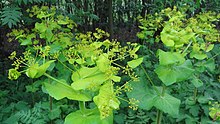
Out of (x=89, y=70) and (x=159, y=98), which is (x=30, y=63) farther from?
(x=159, y=98)

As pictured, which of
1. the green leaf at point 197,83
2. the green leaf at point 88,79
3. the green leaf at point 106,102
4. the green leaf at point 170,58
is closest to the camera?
the green leaf at point 106,102

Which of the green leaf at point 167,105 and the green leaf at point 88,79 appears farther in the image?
the green leaf at point 167,105

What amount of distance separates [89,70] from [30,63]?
0.83 feet

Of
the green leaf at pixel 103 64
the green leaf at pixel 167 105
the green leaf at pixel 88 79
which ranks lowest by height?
the green leaf at pixel 167 105

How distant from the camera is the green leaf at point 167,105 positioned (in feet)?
5.54

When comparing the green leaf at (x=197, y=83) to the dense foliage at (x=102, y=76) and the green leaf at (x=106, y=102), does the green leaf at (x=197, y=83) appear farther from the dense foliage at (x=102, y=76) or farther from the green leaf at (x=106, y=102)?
the green leaf at (x=106, y=102)

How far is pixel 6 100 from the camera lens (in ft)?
8.80

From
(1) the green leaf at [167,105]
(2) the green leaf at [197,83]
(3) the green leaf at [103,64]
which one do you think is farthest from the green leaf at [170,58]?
(2) the green leaf at [197,83]

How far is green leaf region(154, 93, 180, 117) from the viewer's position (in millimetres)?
1688

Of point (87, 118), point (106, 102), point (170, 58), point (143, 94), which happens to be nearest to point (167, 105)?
point (143, 94)

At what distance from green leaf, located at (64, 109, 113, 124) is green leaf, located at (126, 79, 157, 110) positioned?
1.25 feet

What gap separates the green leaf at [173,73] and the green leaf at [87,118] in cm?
45

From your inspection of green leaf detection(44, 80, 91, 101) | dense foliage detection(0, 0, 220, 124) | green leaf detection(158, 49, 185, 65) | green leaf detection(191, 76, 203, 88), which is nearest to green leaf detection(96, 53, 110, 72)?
dense foliage detection(0, 0, 220, 124)

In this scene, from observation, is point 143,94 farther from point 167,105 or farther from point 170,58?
point 170,58
